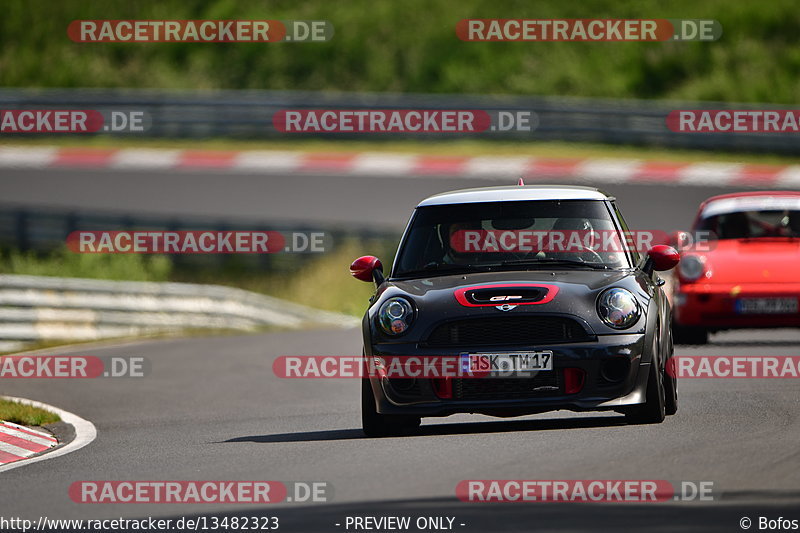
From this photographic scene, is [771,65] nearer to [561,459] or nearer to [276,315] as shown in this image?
[276,315]

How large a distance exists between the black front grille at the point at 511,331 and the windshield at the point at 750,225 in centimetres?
696

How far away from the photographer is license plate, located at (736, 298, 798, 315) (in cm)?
1512

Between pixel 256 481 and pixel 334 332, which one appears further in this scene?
pixel 334 332

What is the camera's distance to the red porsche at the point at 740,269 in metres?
15.2

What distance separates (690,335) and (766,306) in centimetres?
96

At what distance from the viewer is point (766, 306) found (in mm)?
15219

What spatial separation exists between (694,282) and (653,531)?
9.52 m

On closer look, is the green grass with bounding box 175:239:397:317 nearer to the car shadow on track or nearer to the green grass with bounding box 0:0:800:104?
the green grass with bounding box 0:0:800:104

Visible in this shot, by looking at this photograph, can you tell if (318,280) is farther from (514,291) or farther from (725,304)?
(514,291)

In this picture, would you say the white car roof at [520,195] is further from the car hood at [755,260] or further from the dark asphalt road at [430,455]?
the car hood at [755,260]

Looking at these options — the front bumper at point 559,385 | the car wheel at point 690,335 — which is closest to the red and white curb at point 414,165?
the car wheel at point 690,335

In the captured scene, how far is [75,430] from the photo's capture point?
11.3 meters

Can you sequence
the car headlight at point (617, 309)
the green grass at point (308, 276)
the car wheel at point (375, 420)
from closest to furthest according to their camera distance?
the car headlight at point (617, 309), the car wheel at point (375, 420), the green grass at point (308, 276)

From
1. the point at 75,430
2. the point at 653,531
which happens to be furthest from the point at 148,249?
the point at 653,531
